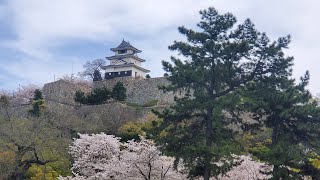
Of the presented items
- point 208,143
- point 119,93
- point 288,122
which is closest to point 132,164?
point 208,143

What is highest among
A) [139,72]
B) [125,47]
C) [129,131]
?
[125,47]

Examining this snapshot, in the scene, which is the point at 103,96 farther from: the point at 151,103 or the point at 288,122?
the point at 288,122

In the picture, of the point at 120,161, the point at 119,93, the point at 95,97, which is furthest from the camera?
the point at 119,93

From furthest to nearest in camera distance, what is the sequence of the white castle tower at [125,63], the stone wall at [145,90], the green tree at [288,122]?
the white castle tower at [125,63]
the stone wall at [145,90]
the green tree at [288,122]

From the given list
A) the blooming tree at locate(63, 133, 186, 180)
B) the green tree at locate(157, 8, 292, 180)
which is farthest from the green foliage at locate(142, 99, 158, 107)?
the green tree at locate(157, 8, 292, 180)

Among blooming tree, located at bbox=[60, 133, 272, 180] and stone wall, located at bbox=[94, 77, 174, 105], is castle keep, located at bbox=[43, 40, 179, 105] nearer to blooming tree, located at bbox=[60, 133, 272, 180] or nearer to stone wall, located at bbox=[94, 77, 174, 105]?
stone wall, located at bbox=[94, 77, 174, 105]

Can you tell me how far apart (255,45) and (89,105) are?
20.2 metres

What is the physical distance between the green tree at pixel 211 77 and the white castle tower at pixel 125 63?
1071 inches

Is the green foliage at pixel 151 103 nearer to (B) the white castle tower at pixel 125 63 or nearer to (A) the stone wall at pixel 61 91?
(A) the stone wall at pixel 61 91

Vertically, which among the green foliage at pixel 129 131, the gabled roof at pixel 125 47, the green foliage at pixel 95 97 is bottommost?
the green foliage at pixel 129 131

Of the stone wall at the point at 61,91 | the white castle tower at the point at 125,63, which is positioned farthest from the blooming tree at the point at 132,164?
the white castle tower at the point at 125,63

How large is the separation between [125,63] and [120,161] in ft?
85.6

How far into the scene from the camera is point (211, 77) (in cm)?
1452

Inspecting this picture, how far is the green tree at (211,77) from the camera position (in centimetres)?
1415
